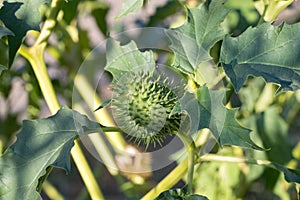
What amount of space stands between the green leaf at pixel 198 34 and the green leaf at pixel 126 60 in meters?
0.07

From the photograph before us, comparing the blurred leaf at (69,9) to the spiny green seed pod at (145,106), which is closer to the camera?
the spiny green seed pod at (145,106)

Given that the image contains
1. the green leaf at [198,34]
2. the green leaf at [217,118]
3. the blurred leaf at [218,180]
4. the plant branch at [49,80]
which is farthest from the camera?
the blurred leaf at [218,180]

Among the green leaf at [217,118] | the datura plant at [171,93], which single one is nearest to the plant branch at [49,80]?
the datura plant at [171,93]

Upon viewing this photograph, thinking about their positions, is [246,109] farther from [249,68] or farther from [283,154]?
[249,68]

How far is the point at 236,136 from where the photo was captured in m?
0.98

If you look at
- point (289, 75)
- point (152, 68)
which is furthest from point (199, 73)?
point (289, 75)

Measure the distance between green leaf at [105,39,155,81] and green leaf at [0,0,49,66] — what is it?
13 centimetres

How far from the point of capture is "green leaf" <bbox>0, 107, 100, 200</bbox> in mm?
1042

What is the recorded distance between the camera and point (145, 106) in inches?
44.8

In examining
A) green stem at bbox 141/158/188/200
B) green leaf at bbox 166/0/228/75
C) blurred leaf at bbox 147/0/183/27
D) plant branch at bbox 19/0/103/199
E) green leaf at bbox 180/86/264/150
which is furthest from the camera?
blurred leaf at bbox 147/0/183/27

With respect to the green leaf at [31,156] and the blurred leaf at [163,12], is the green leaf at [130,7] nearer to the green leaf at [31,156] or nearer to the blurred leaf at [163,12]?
the green leaf at [31,156]

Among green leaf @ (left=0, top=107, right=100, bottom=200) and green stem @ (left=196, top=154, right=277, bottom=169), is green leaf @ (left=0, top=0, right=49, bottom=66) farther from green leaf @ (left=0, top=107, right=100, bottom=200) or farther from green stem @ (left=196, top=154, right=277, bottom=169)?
green stem @ (left=196, top=154, right=277, bottom=169)

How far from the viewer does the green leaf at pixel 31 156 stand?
104 centimetres

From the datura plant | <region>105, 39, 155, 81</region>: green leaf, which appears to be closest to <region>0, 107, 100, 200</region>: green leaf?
the datura plant
